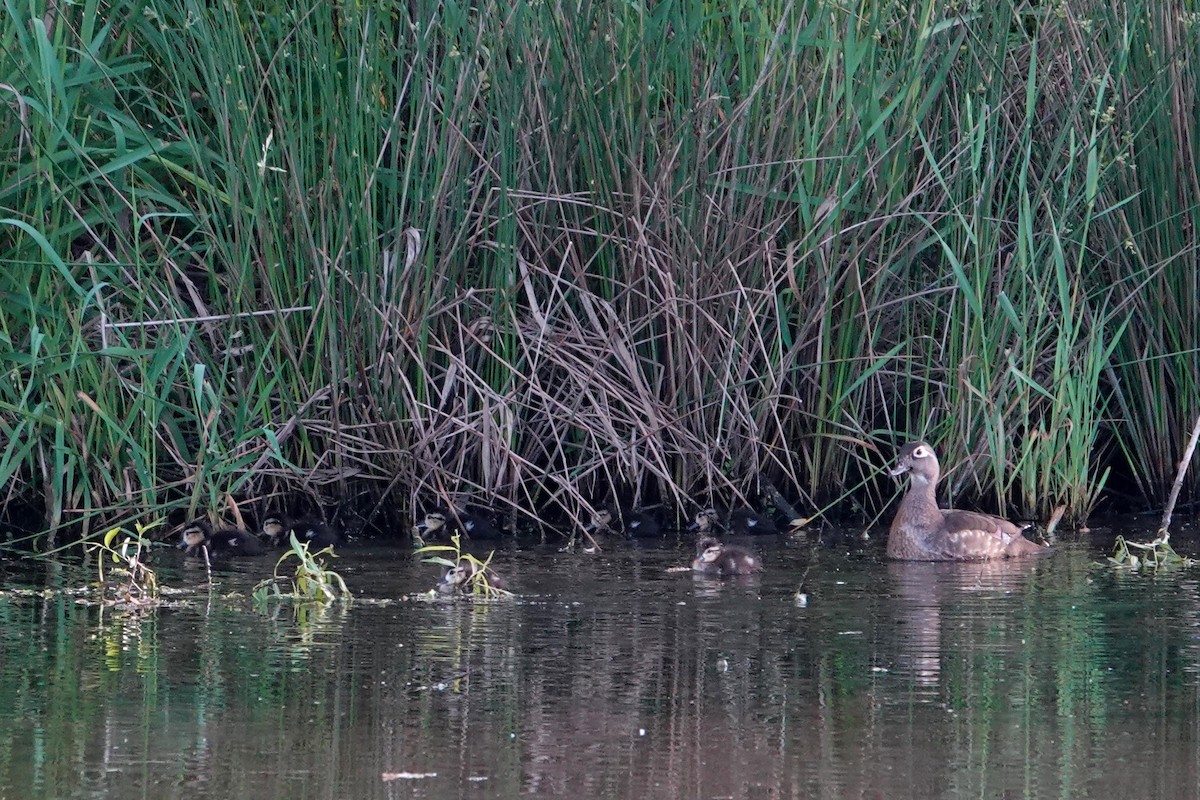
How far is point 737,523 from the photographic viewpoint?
860 cm

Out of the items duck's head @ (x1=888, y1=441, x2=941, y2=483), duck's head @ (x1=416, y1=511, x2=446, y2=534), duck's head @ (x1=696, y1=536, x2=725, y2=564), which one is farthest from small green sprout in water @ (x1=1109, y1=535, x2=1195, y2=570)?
duck's head @ (x1=416, y1=511, x2=446, y2=534)

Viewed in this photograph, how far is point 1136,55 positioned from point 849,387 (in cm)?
207

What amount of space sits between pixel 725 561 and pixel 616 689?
212 cm

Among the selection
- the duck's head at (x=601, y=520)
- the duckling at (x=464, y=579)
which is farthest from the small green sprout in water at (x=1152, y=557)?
the duckling at (x=464, y=579)

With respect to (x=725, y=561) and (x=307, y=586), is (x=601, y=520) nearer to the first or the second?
(x=725, y=561)

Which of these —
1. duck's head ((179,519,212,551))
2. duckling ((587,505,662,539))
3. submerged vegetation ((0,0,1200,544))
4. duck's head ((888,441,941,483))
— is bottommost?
duckling ((587,505,662,539))

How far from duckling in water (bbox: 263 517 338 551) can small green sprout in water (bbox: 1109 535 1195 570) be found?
313cm

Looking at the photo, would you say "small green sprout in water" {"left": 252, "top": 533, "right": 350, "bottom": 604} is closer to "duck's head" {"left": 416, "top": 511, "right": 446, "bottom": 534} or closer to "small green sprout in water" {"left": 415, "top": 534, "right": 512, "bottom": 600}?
"small green sprout in water" {"left": 415, "top": 534, "right": 512, "bottom": 600}

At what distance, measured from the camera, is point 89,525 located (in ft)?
26.7

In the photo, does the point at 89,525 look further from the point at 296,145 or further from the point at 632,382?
the point at 632,382

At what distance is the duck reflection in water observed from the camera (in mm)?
5938

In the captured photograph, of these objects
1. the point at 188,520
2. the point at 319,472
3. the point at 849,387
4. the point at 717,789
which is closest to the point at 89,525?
the point at 188,520

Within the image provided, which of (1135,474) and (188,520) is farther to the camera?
(1135,474)

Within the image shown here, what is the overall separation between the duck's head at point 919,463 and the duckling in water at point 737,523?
586 mm
